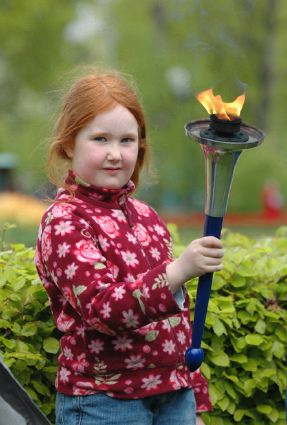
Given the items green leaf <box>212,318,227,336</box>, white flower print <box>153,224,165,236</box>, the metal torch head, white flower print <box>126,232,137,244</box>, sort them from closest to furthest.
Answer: the metal torch head, white flower print <box>126,232,137,244</box>, white flower print <box>153,224,165,236</box>, green leaf <box>212,318,227,336</box>

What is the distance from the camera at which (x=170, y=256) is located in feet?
10.4

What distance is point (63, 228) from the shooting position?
283 centimetres

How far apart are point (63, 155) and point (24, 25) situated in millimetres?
22336

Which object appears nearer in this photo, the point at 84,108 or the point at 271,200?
the point at 84,108

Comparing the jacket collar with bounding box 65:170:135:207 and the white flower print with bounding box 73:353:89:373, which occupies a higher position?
the jacket collar with bounding box 65:170:135:207

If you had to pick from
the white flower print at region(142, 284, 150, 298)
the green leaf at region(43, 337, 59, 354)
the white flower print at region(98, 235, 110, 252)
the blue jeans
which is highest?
the white flower print at region(98, 235, 110, 252)

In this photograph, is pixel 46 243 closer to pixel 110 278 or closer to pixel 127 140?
pixel 110 278

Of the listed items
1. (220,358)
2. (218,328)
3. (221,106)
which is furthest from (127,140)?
(220,358)

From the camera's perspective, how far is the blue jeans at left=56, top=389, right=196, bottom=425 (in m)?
2.85

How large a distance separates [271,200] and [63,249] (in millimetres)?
20498

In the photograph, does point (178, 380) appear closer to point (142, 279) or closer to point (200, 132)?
point (142, 279)

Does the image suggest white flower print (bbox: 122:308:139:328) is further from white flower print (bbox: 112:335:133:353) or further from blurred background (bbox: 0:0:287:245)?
blurred background (bbox: 0:0:287:245)

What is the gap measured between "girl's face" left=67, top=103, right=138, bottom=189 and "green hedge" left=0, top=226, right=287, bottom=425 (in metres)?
0.71

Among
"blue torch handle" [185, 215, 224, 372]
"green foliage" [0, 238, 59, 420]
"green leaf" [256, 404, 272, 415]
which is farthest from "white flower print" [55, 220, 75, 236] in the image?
"green leaf" [256, 404, 272, 415]
